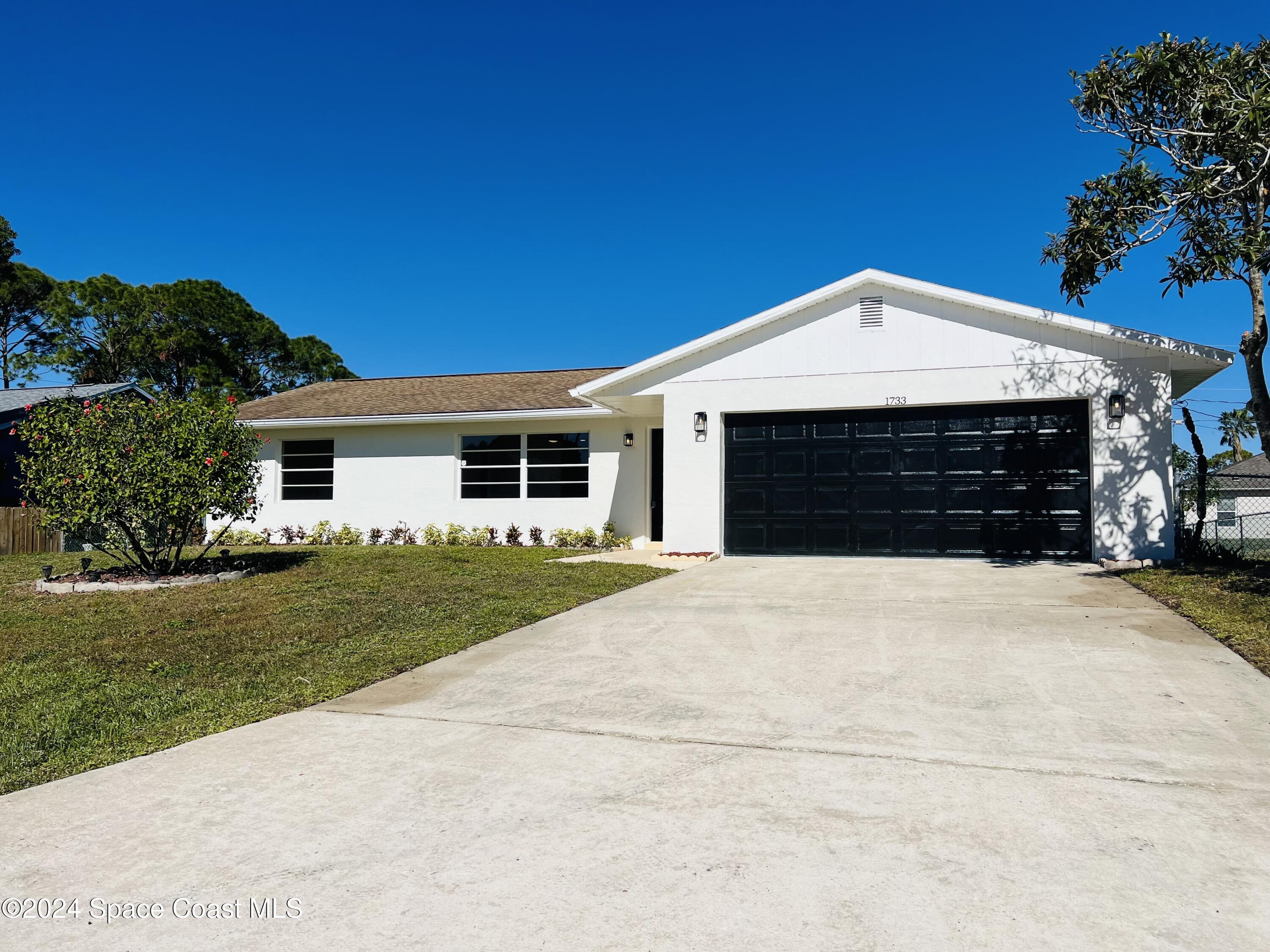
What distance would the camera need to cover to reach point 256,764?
374 cm

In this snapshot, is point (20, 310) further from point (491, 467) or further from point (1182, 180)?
point (1182, 180)

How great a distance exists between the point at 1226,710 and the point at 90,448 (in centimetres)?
1144

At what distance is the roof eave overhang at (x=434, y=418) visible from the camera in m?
15.5

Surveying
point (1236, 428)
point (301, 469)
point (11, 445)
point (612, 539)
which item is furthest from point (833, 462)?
point (1236, 428)

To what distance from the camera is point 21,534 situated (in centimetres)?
1642

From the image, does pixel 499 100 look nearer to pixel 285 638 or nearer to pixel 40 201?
pixel 285 638

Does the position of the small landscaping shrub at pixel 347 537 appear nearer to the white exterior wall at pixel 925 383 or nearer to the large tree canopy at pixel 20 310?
the white exterior wall at pixel 925 383

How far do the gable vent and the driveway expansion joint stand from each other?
9.53 meters

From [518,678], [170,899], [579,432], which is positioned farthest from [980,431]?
[170,899]

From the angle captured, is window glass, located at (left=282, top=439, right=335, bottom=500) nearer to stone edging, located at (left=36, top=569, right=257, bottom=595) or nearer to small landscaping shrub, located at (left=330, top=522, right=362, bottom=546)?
small landscaping shrub, located at (left=330, top=522, right=362, bottom=546)

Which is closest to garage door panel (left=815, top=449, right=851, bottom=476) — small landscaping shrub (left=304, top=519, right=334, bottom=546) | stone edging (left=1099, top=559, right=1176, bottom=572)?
stone edging (left=1099, top=559, right=1176, bottom=572)

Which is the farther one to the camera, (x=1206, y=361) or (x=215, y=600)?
(x=1206, y=361)

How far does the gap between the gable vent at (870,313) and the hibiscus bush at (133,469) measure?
932 cm

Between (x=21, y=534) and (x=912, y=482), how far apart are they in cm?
1767
